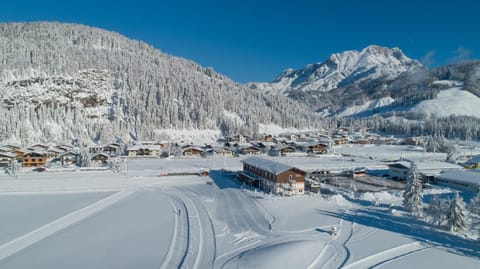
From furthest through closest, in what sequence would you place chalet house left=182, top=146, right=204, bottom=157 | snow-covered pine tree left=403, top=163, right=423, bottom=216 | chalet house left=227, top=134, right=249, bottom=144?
chalet house left=227, top=134, right=249, bottom=144 < chalet house left=182, top=146, right=204, bottom=157 < snow-covered pine tree left=403, top=163, right=423, bottom=216

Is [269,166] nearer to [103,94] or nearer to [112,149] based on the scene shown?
[112,149]

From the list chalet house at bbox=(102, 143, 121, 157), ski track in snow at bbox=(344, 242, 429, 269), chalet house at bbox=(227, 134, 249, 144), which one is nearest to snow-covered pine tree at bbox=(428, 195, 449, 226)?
ski track in snow at bbox=(344, 242, 429, 269)

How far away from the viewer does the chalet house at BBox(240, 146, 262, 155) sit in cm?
6347

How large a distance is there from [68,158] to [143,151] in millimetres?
13401

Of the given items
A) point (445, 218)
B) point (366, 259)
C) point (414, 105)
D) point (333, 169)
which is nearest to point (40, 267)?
point (366, 259)

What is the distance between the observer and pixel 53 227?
1967cm

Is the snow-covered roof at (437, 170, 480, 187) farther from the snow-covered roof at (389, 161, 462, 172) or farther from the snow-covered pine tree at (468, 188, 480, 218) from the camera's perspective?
the snow-covered pine tree at (468, 188, 480, 218)

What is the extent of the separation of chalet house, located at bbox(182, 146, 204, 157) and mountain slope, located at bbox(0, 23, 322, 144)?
67.5 feet

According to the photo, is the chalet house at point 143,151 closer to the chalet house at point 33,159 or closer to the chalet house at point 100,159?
the chalet house at point 100,159

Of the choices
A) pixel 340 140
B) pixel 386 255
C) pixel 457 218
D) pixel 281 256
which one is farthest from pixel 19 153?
pixel 340 140

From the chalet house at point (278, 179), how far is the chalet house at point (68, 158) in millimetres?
33913

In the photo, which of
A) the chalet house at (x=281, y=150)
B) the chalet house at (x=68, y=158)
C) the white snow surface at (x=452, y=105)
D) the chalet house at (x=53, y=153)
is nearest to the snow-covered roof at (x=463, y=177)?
the chalet house at (x=281, y=150)

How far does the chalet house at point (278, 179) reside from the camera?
95.3ft

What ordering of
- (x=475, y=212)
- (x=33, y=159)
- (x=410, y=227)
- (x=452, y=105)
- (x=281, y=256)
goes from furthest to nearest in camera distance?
(x=452, y=105)
(x=33, y=159)
(x=475, y=212)
(x=410, y=227)
(x=281, y=256)
